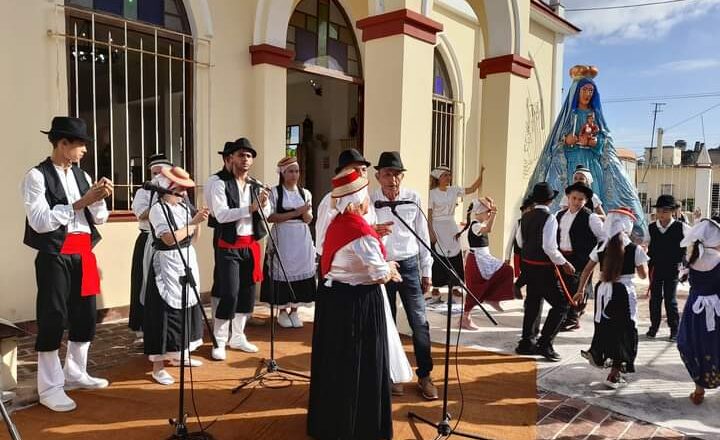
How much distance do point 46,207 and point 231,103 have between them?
3687 millimetres

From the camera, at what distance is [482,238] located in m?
6.09

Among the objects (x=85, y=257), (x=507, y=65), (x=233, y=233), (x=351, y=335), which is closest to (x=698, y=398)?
(x=351, y=335)

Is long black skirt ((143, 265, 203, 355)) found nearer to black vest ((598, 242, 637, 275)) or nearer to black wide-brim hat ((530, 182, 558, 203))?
black wide-brim hat ((530, 182, 558, 203))

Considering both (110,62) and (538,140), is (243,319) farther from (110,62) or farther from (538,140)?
(538,140)

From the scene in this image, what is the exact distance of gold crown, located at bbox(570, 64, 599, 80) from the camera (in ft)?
27.5

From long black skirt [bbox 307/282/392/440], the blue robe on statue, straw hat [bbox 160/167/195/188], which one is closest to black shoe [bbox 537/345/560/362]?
long black skirt [bbox 307/282/392/440]

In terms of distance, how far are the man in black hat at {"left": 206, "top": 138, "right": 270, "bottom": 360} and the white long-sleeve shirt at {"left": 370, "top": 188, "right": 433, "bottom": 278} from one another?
3.81 feet

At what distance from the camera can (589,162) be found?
8.24 metres

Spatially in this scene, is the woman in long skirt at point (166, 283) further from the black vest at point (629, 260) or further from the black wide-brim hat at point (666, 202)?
the black wide-brim hat at point (666, 202)

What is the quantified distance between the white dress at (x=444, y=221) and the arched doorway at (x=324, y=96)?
2724 millimetres

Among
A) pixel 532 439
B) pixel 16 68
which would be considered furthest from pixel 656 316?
pixel 16 68

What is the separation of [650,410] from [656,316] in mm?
2190

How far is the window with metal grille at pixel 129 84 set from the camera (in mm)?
5586

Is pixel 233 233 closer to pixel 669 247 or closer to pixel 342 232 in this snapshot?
pixel 342 232
